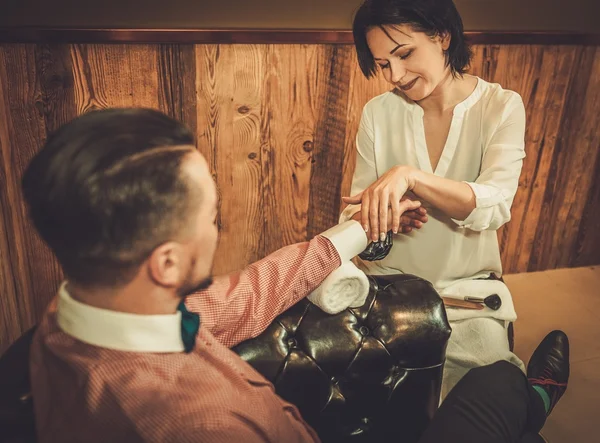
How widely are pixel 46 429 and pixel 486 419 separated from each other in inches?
38.5

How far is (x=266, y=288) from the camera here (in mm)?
1387

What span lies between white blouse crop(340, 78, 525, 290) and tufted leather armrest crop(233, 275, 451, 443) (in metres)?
0.38

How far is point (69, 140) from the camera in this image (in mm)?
839

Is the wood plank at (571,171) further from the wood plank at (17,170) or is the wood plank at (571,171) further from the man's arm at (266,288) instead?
the wood plank at (17,170)

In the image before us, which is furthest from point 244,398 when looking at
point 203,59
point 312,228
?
point 312,228

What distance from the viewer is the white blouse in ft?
5.57

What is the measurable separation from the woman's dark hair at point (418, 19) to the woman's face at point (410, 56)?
19mm

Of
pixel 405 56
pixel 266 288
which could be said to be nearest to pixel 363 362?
pixel 266 288

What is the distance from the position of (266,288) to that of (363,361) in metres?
0.31

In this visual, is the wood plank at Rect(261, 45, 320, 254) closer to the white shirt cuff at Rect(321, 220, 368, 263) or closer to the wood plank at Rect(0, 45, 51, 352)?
the wood plank at Rect(0, 45, 51, 352)

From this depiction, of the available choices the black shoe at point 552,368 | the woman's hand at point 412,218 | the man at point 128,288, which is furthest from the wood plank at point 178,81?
the black shoe at point 552,368

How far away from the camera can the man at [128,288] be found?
833 mm

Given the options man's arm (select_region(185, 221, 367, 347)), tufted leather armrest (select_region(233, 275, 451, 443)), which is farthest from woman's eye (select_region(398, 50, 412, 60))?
tufted leather armrest (select_region(233, 275, 451, 443))

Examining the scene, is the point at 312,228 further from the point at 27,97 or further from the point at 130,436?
the point at 130,436
